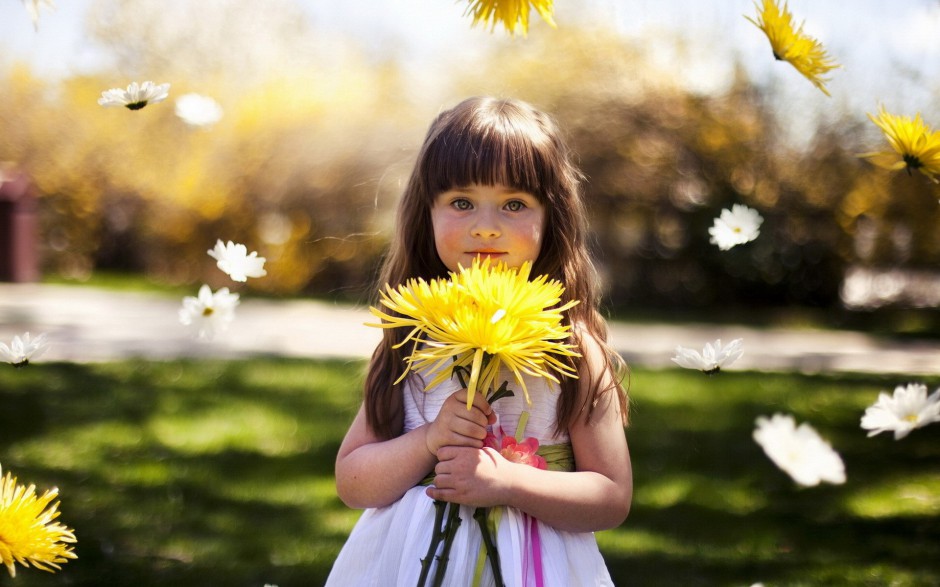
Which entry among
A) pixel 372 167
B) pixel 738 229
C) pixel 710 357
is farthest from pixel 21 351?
pixel 372 167

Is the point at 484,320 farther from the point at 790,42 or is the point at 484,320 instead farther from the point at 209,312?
the point at 209,312

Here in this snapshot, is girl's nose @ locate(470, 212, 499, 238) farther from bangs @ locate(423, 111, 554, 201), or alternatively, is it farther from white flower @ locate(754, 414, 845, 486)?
white flower @ locate(754, 414, 845, 486)

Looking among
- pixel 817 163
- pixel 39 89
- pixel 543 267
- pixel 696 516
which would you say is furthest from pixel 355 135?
Result: pixel 543 267

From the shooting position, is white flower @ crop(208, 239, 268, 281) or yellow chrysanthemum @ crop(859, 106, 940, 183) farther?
white flower @ crop(208, 239, 268, 281)

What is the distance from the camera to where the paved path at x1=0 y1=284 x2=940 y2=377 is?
6.41 m

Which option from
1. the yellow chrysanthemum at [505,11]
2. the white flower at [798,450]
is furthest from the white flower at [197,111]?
the white flower at [798,450]

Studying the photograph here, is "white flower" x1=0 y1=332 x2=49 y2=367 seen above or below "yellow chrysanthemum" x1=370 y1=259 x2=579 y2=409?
above

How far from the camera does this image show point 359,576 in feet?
6.37

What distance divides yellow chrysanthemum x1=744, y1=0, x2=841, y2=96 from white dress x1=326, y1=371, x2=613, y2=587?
0.70 metres

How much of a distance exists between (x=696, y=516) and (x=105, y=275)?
8744 mm

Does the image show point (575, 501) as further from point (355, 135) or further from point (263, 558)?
point (355, 135)

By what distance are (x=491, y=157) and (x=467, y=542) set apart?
0.70 metres

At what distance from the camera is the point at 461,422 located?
1675 millimetres

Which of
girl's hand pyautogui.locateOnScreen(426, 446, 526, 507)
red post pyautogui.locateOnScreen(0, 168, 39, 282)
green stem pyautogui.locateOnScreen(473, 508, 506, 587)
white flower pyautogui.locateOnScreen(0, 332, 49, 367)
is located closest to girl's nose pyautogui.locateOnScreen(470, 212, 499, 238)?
girl's hand pyautogui.locateOnScreen(426, 446, 526, 507)
